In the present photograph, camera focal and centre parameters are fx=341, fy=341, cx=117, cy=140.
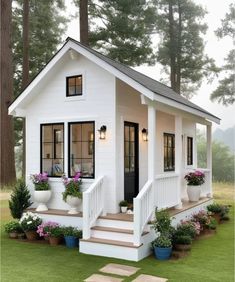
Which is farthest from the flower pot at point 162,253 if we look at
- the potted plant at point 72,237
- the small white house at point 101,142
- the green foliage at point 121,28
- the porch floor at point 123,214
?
the green foliage at point 121,28

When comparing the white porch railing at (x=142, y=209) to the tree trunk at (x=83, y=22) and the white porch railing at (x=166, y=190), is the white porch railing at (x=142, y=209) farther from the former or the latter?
the tree trunk at (x=83, y=22)

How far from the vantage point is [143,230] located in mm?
6777

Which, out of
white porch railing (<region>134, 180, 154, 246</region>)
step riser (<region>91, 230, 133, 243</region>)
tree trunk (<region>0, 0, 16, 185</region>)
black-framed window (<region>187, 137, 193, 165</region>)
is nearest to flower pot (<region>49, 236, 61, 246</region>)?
step riser (<region>91, 230, 133, 243</region>)

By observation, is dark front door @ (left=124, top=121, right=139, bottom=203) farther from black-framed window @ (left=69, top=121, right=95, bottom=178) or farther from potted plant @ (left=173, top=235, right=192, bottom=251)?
potted plant @ (left=173, top=235, right=192, bottom=251)

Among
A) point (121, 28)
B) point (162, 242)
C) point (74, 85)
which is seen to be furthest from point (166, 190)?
point (121, 28)

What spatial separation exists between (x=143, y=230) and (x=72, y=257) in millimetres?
1474

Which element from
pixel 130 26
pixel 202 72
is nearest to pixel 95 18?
pixel 130 26

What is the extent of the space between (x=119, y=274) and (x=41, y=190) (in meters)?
3.59

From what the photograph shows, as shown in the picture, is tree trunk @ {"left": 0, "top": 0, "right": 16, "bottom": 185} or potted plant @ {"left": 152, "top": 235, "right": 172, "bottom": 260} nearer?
potted plant @ {"left": 152, "top": 235, "right": 172, "bottom": 260}

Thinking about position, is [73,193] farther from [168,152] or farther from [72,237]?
[168,152]

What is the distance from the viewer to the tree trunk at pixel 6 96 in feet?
48.4

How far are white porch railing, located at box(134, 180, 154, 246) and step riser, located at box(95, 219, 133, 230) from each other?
384 mm

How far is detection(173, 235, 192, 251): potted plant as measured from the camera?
6758mm

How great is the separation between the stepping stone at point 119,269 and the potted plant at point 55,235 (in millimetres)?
1706
